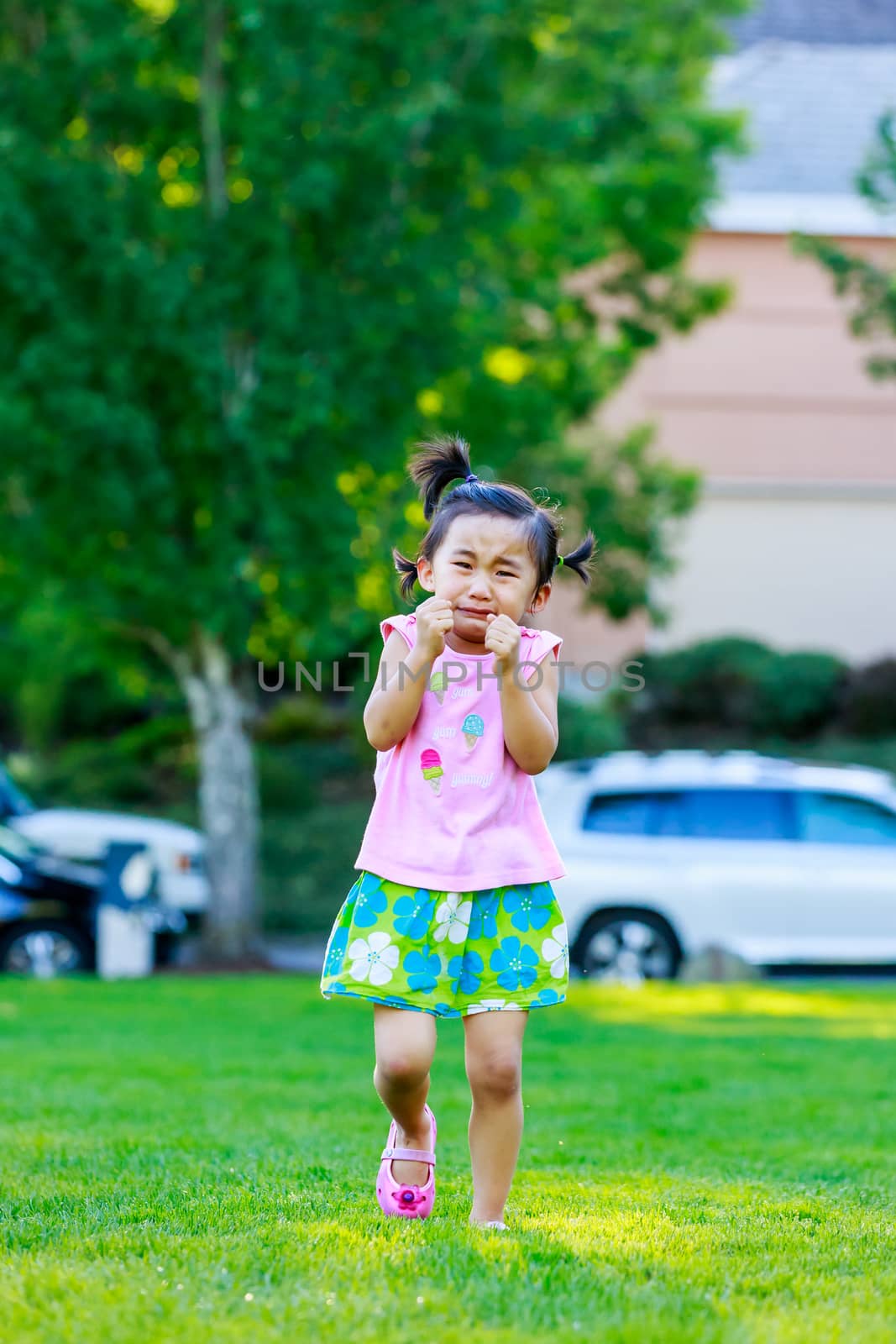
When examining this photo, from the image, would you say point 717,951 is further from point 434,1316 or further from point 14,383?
point 434,1316

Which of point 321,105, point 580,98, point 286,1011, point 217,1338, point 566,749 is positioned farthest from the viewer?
point 566,749

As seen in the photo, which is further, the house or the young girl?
the house

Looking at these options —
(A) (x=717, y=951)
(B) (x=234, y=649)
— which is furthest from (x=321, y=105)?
(A) (x=717, y=951)

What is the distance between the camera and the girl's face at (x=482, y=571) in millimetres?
4043

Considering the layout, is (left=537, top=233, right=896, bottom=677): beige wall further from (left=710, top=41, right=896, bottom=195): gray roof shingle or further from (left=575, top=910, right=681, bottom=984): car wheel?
(left=575, top=910, right=681, bottom=984): car wheel

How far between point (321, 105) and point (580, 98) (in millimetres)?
2872

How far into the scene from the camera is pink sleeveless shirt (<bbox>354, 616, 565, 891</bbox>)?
3963 mm

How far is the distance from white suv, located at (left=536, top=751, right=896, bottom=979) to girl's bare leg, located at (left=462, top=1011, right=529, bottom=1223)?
345 inches

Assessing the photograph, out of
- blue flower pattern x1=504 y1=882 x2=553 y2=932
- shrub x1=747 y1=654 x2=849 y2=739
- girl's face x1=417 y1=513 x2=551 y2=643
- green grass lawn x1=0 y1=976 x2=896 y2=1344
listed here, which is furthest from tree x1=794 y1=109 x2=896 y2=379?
blue flower pattern x1=504 y1=882 x2=553 y2=932

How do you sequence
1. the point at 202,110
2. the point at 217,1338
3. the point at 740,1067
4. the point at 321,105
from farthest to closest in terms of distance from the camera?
the point at 202,110, the point at 321,105, the point at 740,1067, the point at 217,1338

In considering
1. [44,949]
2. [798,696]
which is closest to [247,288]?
[44,949]

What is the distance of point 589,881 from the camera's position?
12750 mm

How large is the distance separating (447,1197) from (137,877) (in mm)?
8598

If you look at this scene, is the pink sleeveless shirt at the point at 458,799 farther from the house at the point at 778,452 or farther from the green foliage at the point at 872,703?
the house at the point at 778,452
